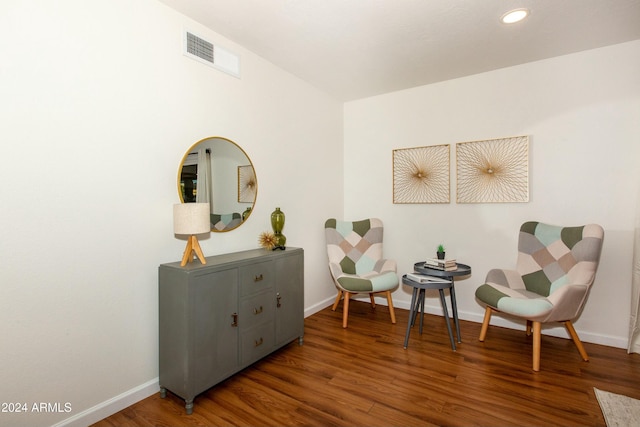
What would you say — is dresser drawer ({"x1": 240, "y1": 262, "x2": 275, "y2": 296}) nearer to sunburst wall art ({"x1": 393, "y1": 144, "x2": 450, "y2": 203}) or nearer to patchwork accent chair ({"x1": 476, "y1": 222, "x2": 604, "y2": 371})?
patchwork accent chair ({"x1": 476, "y1": 222, "x2": 604, "y2": 371})

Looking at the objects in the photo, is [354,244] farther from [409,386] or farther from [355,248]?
[409,386]

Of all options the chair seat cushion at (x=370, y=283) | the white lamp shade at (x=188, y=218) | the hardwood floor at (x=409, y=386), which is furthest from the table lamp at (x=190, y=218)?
the chair seat cushion at (x=370, y=283)

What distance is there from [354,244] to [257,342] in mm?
1667

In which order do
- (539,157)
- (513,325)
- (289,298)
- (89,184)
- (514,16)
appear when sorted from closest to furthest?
(89,184), (514,16), (289,298), (539,157), (513,325)

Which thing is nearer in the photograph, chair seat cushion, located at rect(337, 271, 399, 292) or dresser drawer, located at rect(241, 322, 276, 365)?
dresser drawer, located at rect(241, 322, 276, 365)

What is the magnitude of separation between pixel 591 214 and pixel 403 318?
77.2 inches

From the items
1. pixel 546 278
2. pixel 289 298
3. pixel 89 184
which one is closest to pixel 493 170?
pixel 546 278

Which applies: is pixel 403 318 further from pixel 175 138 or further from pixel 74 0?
pixel 74 0

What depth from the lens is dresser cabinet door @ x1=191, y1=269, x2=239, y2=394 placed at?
1890 millimetres

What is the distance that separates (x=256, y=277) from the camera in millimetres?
2309

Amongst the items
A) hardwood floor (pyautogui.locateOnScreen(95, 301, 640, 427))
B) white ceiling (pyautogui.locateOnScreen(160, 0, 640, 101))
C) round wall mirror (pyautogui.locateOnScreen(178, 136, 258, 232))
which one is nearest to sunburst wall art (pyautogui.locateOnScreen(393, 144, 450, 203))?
white ceiling (pyautogui.locateOnScreen(160, 0, 640, 101))

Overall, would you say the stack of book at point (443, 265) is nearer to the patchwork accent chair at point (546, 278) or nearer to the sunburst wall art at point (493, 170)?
the patchwork accent chair at point (546, 278)

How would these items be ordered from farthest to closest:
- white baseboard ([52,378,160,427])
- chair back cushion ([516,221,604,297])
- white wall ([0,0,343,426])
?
chair back cushion ([516,221,604,297]) < white baseboard ([52,378,160,427]) < white wall ([0,0,343,426])

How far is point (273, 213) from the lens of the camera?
113 inches
